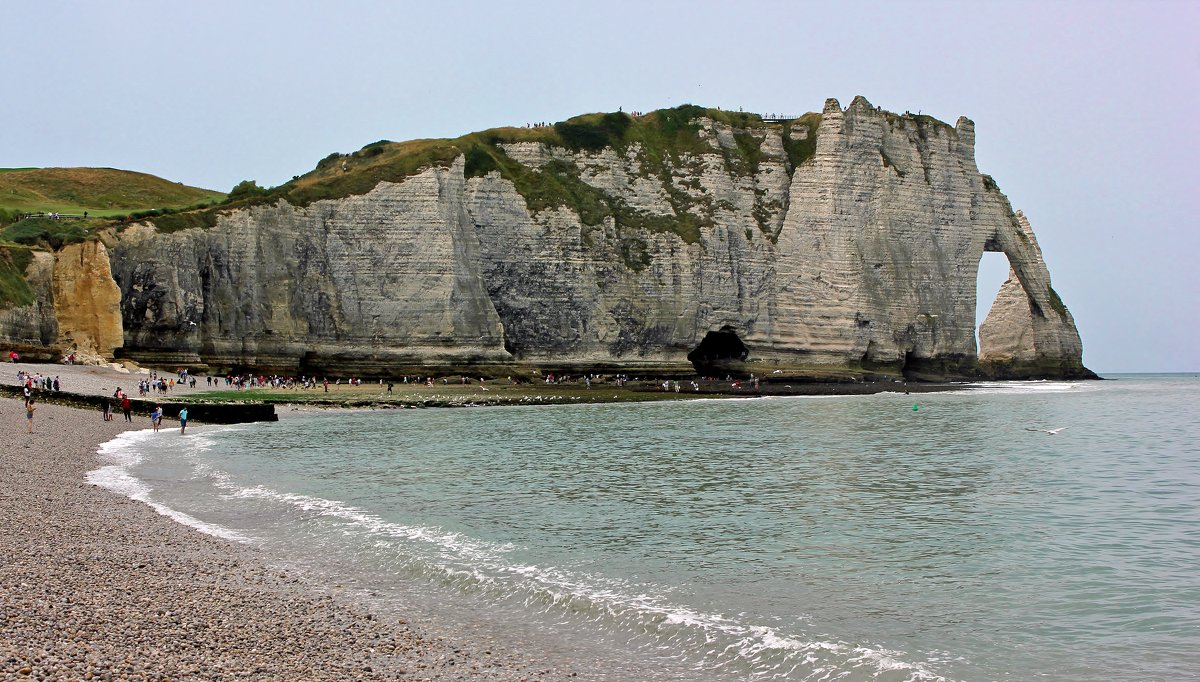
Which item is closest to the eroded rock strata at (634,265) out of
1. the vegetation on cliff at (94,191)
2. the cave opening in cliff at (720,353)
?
the cave opening in cliff at (720,353)

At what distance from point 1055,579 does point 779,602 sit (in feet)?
12.2

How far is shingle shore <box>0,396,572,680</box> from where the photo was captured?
7539 millimetres

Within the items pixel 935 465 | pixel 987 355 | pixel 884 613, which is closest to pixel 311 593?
pixel 884 613

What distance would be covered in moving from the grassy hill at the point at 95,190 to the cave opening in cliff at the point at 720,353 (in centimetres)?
4183

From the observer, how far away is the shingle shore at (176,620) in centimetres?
754

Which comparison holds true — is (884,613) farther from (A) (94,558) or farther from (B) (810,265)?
(B) (810,265)

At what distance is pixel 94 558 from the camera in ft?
38.1

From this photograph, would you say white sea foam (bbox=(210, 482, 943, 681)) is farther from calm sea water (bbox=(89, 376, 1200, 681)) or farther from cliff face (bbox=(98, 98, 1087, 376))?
cliff face (bbox=(98, 98, 1087, 376))

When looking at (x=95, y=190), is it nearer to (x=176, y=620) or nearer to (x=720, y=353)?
(x=720, y=353)

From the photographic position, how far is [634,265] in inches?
2825

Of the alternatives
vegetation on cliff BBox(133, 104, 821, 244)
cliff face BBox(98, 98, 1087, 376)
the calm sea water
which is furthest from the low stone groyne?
vegetation on cliff BBox(133, 104, 821, 244)

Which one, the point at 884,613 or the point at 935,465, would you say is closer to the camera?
the point at 884,613

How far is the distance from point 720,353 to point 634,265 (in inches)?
440

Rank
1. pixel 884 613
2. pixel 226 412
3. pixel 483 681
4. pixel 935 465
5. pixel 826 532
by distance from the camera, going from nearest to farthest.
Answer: pixel 483 681, pixel 884 613, pixel 826 532, pixel 935 465, pixel 226 412
